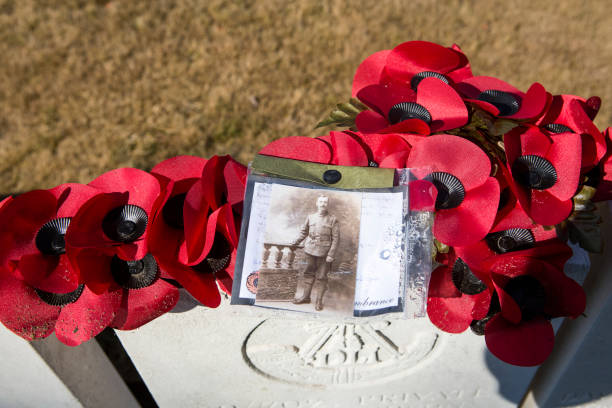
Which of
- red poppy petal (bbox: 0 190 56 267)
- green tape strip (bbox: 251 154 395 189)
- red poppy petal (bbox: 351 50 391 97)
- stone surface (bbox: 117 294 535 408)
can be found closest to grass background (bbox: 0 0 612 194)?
red poppy petal (bbox: 351 50 391 97)

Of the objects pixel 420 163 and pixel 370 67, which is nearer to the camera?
pixel 420 163

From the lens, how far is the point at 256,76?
2426mm

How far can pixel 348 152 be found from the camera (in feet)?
2.80

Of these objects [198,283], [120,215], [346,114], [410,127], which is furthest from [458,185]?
[120,215]

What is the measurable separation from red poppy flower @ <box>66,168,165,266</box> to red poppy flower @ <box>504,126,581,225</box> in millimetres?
634

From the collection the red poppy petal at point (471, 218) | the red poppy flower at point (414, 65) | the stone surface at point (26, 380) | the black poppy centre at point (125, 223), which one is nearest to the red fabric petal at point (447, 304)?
the red poppy petal at point (471, 218)

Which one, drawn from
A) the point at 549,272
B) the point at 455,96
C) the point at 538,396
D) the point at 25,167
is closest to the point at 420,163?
the point at 455,96

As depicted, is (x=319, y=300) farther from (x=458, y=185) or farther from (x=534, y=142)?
(x=534, y=142)

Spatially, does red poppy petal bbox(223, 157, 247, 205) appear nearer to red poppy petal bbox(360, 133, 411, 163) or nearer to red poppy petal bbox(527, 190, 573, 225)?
red poppy petal bbox(360, 133, 411, 163)

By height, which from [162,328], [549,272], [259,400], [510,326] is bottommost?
[259,400]

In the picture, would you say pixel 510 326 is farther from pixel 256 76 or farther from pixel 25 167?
pixel 25 167

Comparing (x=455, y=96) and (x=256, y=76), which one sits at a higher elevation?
(x=455, y=96)

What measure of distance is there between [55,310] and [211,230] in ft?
1.17

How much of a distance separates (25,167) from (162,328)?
1.56 m
